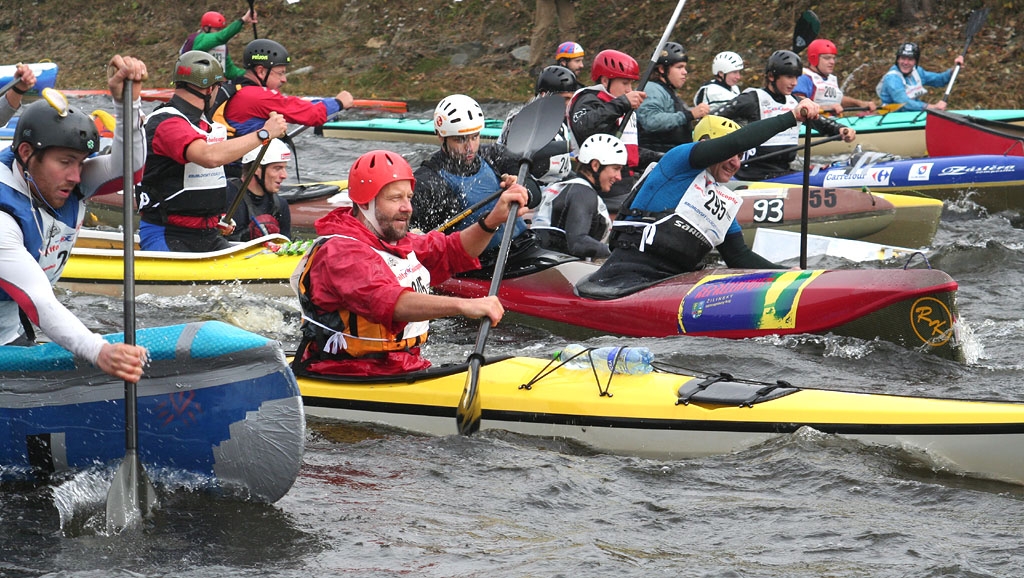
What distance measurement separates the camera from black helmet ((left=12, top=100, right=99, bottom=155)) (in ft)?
13.7

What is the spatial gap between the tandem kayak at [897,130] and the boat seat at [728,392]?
387 inches

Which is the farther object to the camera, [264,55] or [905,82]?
[905,82]

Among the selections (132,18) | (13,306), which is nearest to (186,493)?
(13,306)

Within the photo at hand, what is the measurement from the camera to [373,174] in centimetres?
486

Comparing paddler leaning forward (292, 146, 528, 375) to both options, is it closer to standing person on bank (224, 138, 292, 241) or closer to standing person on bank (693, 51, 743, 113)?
standing person on bank (224, 138, 292, 241)

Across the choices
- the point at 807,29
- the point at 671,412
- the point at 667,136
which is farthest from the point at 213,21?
the point at 671,412

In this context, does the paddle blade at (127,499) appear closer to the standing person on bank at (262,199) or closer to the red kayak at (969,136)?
the standing person on bank at (262,199)

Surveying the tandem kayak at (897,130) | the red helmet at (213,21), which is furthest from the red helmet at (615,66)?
the red helmet at (213,21)

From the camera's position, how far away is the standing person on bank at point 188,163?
704 cm

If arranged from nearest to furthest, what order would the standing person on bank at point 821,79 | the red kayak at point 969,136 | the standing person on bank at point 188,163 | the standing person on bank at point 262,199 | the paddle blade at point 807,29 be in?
the standing person on bank at point 188,163, the standing person on bank at point 262,199, the red kayak at point 969,136, the standing person on bank at point 821,79, the paddle blade at point 807,29

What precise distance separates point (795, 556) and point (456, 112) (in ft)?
14.5

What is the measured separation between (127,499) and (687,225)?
3.76 meters

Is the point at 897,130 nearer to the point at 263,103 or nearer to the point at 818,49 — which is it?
the point at 818,49

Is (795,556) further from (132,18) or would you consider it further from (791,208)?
(132,18)
